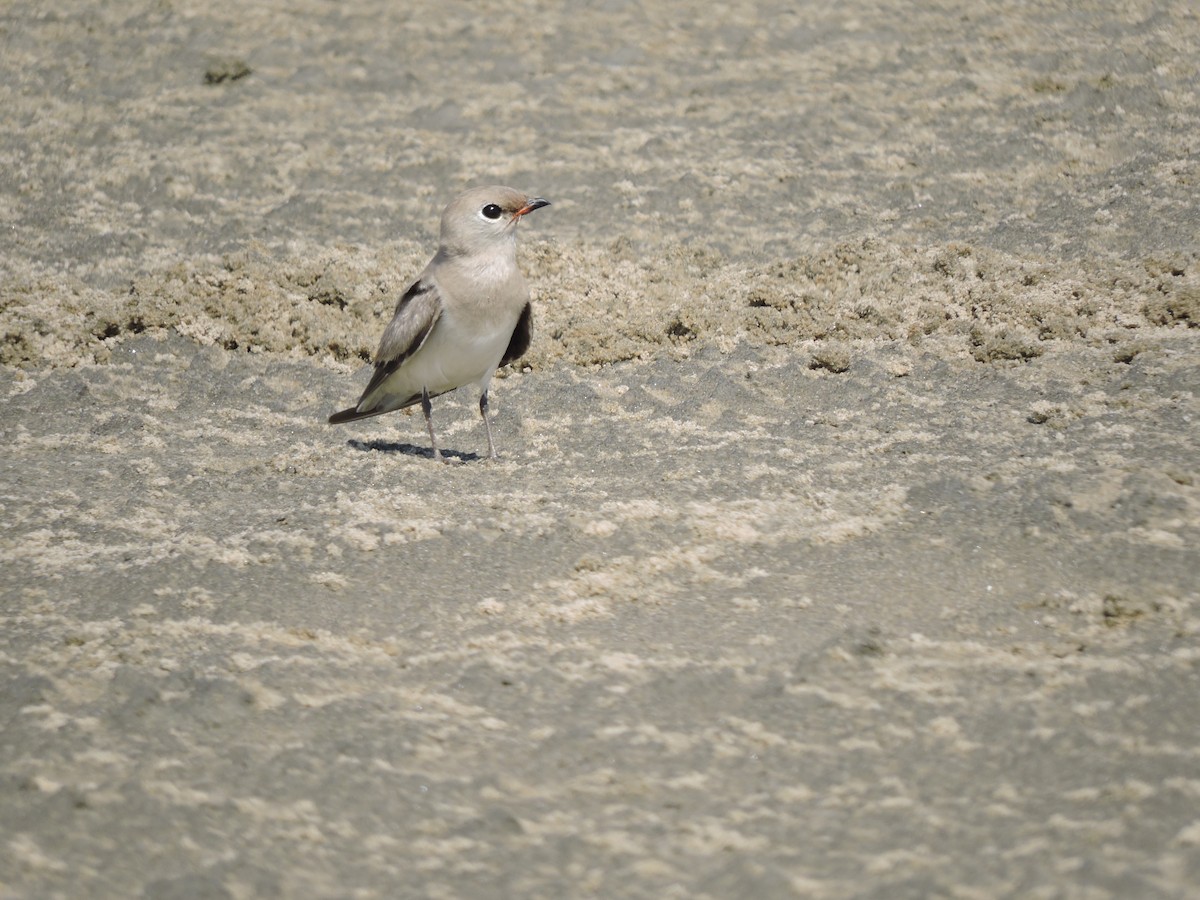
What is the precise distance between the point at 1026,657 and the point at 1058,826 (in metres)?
0.73

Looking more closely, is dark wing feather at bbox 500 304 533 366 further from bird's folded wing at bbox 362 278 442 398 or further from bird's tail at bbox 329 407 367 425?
bird's tail at bbox 329 407 367 425

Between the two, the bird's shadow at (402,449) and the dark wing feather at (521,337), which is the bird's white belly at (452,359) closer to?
the dark wing feather at (521,337)

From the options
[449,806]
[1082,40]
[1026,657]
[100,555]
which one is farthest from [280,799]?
[1082,40]

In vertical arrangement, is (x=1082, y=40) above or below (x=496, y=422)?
above

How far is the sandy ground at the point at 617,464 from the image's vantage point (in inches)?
110

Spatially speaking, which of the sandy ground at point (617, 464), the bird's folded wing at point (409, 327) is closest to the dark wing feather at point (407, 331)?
the bird's folded wing at point (409, 327)

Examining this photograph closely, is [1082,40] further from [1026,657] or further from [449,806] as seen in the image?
[449,806]

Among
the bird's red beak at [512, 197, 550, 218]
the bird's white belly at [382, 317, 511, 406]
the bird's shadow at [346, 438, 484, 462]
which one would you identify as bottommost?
the bird's shadow at [346, 438, 484, 462]

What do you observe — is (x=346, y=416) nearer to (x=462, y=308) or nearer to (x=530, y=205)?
(x=462, y=308)

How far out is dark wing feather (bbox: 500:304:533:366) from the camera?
17.6 feet

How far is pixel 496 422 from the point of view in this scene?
549cm

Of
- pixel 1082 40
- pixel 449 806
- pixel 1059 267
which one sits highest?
pixel 1082 40

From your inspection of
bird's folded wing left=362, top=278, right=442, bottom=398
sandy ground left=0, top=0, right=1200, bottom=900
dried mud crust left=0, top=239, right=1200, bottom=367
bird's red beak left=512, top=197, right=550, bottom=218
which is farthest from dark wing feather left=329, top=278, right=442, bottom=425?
dried mud crust left=0, top=239, right=1200, bottom=367

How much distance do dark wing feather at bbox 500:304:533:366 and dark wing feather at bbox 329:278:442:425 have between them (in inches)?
15.6
